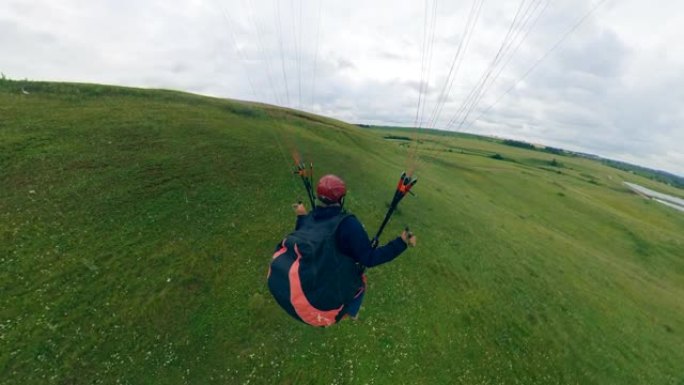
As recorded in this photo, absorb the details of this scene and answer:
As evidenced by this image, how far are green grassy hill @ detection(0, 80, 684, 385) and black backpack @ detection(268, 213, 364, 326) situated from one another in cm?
552

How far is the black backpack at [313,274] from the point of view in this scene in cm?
538

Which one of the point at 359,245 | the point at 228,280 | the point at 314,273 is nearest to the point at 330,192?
the point at 359,245

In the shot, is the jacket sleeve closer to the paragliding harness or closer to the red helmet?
the paragliding harness

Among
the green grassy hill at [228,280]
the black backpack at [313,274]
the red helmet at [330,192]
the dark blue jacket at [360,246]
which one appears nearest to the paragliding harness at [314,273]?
the black backpack at [313,274]

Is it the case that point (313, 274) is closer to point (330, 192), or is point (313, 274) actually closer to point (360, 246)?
point (360, 246)

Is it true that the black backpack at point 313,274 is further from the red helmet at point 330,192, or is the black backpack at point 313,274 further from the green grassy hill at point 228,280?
the green grassy hill at point 228,280

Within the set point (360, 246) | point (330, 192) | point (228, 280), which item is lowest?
point (228, 280)

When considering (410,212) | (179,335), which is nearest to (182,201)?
(179,335)

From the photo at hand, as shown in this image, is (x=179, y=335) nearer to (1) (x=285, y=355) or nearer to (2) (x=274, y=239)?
(1) (x=285, y=355)

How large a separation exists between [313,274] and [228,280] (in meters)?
12.1

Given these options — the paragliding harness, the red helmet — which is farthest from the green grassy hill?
the paragliding harness

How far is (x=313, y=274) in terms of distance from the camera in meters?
5.35

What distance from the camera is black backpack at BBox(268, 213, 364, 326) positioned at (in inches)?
212

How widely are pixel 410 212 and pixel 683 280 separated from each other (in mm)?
39026
